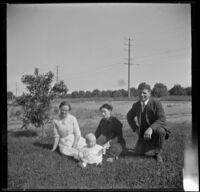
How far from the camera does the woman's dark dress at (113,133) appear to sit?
14.4 feet

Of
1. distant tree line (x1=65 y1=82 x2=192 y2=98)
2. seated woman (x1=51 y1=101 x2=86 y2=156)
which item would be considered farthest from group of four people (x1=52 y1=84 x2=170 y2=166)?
distant tree line (x1=65 y1=82 x2=192 y2=98)

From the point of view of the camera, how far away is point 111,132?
14.4ft

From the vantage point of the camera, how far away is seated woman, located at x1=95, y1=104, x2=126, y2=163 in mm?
4371

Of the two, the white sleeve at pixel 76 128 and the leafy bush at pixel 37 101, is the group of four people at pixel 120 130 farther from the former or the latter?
Answer: the leafy bush at pixel 37 101

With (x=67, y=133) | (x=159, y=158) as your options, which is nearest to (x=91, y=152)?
(x=67, y=133)

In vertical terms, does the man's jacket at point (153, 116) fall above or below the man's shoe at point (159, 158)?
above

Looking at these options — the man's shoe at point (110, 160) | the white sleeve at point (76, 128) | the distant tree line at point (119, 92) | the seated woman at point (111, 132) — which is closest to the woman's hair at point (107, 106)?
the seated woman at point (111, 132)

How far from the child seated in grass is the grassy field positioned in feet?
0.24

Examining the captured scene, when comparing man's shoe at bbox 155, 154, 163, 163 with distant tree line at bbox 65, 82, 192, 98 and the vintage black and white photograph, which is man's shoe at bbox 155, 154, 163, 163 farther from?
distant tree line at bbox 65, 82, 192, 98

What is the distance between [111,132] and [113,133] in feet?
0.11

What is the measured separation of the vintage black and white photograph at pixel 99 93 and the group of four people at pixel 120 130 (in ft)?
0.05

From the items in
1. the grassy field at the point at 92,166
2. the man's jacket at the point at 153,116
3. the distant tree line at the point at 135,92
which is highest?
the distant tree line at the point at 135,92

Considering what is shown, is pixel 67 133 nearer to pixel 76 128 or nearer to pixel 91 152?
pixel 76 128

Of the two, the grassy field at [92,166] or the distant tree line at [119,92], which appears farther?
the distant tree line at [119,92]
